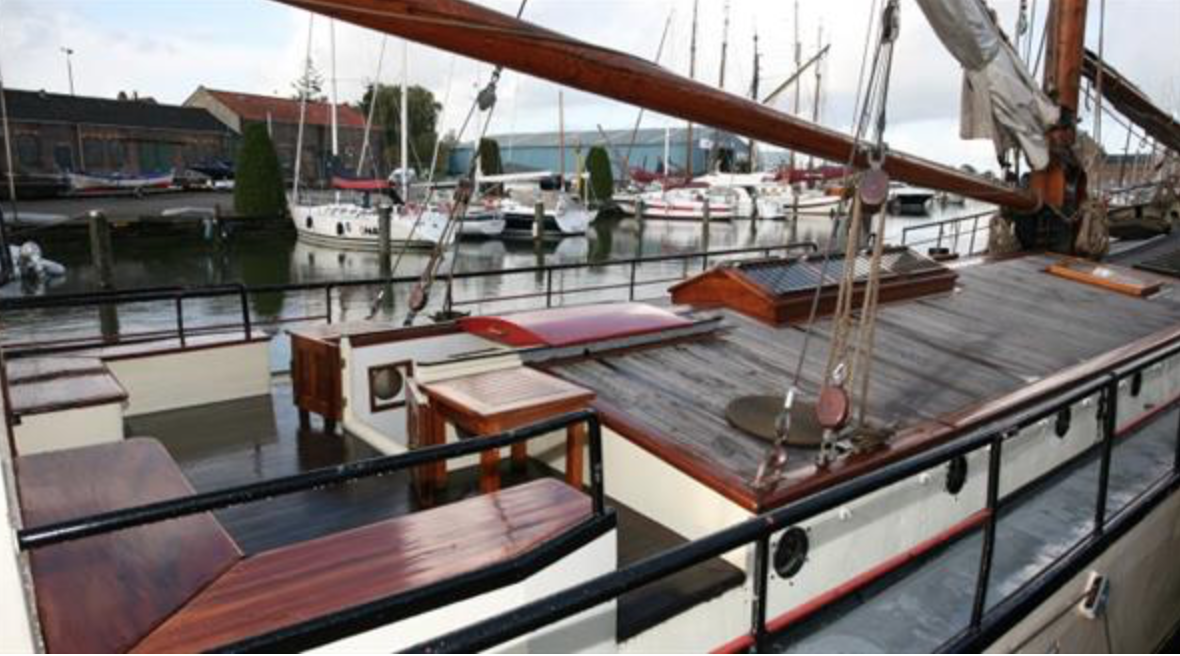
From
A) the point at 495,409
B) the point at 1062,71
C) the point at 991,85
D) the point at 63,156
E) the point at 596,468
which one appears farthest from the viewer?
the point at 63,156

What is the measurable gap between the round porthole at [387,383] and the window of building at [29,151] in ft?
186

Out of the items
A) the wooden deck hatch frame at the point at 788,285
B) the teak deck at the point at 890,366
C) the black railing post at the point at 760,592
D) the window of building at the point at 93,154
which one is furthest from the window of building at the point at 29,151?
the black railing post at the point at 760,592

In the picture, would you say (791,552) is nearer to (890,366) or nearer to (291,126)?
(890,366)

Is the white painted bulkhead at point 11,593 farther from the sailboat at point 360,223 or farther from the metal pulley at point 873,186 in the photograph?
the sailboat at point 360,223

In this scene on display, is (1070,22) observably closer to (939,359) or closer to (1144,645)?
(939,359)

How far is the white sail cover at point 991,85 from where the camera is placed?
5512 millimetres

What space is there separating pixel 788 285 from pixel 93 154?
196ft

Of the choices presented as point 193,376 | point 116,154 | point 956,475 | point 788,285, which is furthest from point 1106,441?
point 116,154

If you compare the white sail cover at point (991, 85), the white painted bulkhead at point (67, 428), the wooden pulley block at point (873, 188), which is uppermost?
the white sail cover at point (991, 85)

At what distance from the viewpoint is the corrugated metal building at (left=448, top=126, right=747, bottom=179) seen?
237ft

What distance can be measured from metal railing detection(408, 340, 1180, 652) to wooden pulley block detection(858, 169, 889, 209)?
1.18m

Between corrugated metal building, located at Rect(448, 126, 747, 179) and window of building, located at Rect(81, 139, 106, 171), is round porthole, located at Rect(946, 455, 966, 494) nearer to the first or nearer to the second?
window of building, located at Rect(81, 139, 106, 171)

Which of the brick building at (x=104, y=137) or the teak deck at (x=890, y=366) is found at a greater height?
the brick building at (x=104, y=137)

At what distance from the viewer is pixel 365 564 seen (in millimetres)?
2740
